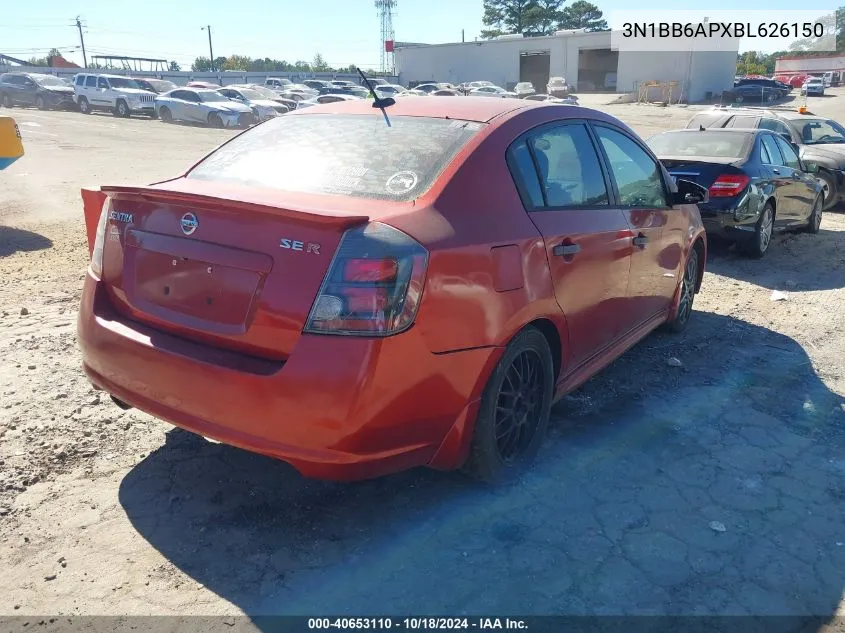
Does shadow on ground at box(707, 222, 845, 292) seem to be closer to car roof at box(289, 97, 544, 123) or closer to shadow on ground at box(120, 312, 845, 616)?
shadow on ground at box(120, 312, 845, 616)

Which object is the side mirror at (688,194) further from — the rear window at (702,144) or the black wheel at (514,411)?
the rear window at (702,144)

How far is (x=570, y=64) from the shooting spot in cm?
6269

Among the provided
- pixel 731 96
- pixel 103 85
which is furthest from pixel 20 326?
pixel 731 96

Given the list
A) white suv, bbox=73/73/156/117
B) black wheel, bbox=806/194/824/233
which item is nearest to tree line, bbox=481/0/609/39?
white suv, bbox=73/73/156/117

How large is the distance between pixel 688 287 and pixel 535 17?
91.6 m

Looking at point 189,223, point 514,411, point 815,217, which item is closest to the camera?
point 189,223

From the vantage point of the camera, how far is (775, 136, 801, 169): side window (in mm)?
8992

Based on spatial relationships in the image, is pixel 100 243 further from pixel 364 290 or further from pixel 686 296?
pixel 686 296

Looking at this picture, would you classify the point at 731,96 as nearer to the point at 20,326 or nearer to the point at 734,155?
the point at 734,155

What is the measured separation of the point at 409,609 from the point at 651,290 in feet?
9.38

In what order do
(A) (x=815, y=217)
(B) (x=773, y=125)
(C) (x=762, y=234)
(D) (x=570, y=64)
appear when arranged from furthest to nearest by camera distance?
(D) (x=570, y=64), (B) (x=773, y=125), (A) (x=815, y=217), (C) (x=762, y=234)

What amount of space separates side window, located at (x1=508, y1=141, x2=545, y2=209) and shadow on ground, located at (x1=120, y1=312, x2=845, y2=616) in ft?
4.33

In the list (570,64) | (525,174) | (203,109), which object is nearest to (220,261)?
(525,174)

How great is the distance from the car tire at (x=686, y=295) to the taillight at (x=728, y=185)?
2.31 meters
